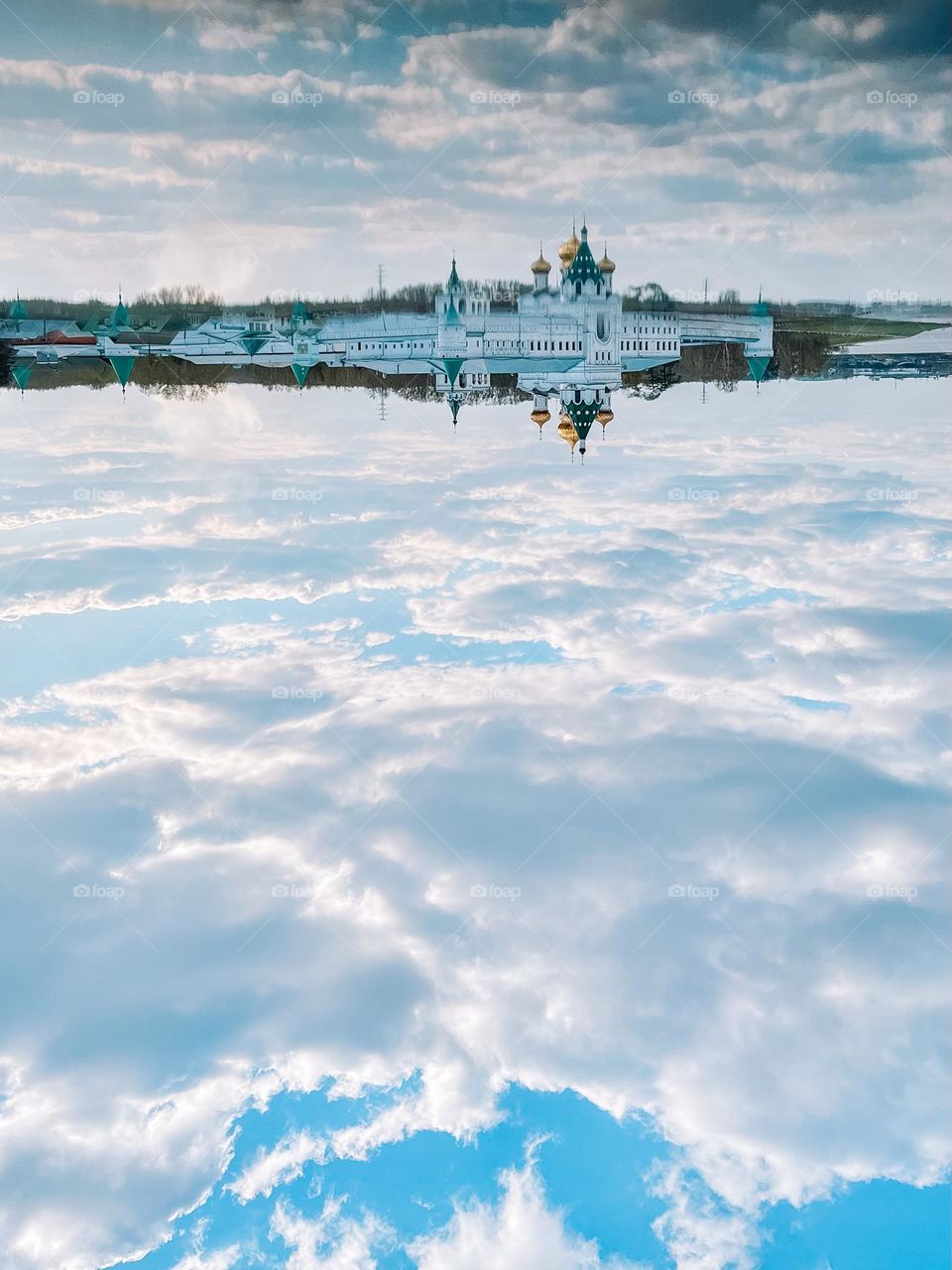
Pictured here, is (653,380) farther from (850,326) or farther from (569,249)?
(850,326)

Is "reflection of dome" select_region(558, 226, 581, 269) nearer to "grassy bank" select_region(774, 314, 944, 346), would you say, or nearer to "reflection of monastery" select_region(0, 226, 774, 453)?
"reflection of monastery" select_region(0, 226, 774, 453)

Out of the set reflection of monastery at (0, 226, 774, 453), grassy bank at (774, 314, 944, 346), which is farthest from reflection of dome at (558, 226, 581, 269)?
grassy bank at (774, 314, 944, 346)

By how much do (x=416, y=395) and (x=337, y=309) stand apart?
40384 mm

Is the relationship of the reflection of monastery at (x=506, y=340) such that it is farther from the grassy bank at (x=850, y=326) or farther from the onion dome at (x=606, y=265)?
the grassy bank at (x=850, y=326)

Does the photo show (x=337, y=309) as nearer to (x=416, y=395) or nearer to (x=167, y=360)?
(x=167, y=360)

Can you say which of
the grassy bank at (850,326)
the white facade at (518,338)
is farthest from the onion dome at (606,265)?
the grassy bank at (850,326)

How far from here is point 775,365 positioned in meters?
74.4

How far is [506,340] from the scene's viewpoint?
62438 mm

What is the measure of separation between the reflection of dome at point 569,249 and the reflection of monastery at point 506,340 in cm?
5

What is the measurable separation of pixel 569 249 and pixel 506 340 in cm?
598

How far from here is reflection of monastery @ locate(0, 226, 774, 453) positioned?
5994cm

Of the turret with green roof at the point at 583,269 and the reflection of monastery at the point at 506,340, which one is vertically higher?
the turret with green roof at the point at 583,269

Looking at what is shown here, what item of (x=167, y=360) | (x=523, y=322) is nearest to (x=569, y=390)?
(x=523, y=322)

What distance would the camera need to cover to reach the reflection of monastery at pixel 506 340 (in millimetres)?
59938
